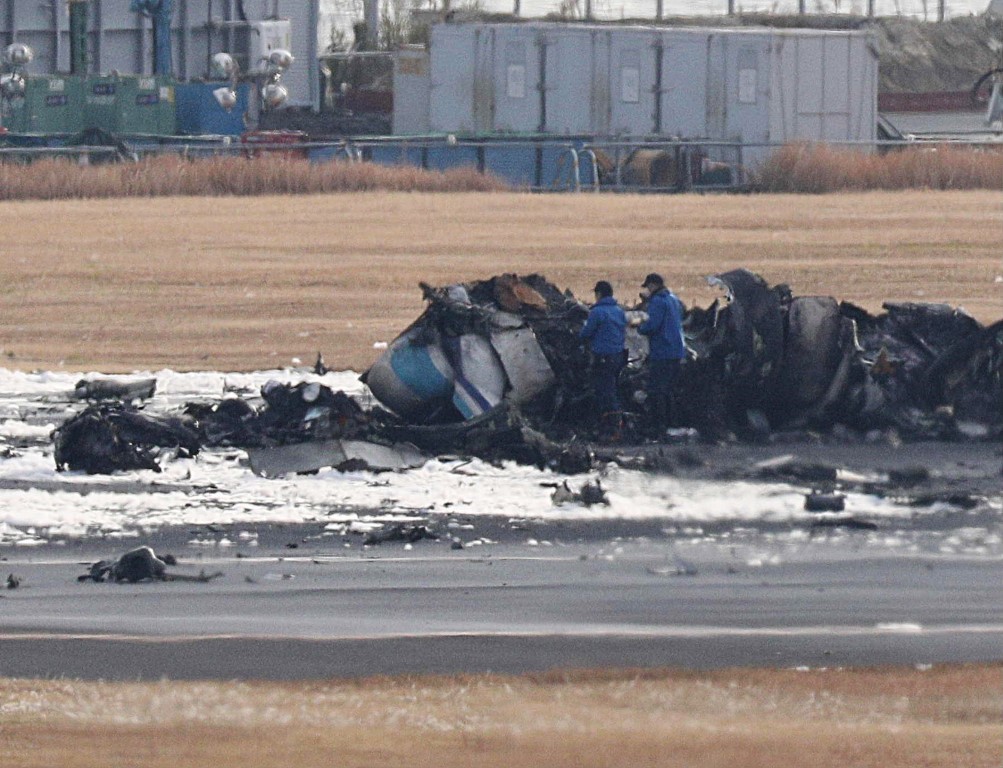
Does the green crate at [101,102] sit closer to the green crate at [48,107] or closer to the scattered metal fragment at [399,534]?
the green crate at [48,107]

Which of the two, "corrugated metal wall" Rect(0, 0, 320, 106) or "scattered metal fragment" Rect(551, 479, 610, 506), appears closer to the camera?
"scattered metal fragment" Rect(551, 479, 610, 506)

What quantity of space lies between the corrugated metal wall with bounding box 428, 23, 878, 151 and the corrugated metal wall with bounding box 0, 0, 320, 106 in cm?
1295

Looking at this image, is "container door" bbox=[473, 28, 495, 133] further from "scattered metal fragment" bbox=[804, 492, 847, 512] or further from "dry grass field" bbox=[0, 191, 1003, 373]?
"scattered metal fragment" bbox=[804, 492, 847, 512]

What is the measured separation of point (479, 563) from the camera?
11930 millimetres

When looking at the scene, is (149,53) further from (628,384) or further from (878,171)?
(628,384)

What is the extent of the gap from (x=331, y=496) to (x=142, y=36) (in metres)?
48.5

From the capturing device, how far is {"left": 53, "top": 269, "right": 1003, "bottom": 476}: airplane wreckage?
53.1ft

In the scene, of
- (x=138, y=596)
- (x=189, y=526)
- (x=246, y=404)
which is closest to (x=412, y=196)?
(x=246, y=404)

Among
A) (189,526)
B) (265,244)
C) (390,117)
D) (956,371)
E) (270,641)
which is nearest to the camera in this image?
(270,641)

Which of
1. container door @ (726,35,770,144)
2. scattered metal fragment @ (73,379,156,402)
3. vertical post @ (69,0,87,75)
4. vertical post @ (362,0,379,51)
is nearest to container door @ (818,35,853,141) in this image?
container door @ (726,35,770,144)

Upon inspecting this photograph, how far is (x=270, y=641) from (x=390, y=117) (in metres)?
47.2

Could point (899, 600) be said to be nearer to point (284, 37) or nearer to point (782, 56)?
point (782, 56)

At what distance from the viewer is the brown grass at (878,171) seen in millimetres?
38000

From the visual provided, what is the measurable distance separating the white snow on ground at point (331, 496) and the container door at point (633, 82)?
1317 inches
